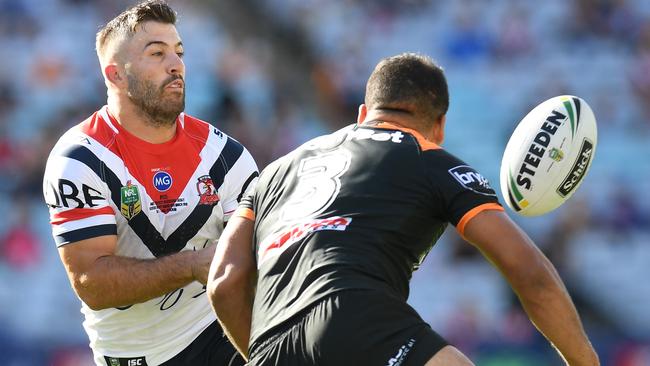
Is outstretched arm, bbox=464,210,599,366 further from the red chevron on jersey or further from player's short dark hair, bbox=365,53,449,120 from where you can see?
the red chevron on jersey

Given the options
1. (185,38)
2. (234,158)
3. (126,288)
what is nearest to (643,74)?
Result: (185,38)

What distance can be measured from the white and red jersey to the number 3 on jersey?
137 centimetres

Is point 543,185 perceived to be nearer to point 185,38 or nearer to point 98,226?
point 98,226

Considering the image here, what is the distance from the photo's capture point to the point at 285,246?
4477 millimetres

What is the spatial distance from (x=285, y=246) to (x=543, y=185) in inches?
51.8

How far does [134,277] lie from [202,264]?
345 millimetres

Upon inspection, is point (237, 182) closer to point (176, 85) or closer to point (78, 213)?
point (176, 85)

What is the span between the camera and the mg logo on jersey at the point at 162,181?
5.88 m

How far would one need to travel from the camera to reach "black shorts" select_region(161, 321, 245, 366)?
5910mm

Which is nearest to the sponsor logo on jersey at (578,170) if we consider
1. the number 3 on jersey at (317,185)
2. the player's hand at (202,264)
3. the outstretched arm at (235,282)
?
the number 3 on jersey at (317,185)

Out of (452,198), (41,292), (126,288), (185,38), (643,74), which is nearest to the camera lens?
(452,198)

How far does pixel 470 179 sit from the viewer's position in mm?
4352

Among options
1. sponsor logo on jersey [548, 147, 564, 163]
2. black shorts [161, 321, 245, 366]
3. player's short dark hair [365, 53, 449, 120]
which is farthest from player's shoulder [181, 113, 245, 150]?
sponsor logo on jersey [548, 147, 564, 163]

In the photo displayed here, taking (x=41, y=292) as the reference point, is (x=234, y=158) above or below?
→ above
